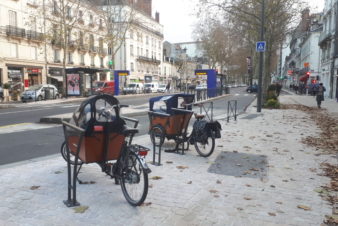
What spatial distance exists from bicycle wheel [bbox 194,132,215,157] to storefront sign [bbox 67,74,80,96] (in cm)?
2406

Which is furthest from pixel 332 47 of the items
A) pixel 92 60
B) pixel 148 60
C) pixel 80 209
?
pixel 148 60

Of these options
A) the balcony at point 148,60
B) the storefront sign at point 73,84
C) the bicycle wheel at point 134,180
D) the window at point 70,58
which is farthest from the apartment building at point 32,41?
the bicycle wheel at point 134,180

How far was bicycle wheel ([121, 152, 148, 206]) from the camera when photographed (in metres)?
3.68

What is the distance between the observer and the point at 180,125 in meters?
6.71

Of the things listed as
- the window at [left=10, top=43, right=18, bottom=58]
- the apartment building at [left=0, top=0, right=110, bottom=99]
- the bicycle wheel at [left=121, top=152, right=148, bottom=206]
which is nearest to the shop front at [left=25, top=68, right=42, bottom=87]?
the apartment building at [left=0, top=0, right=110, bottom=99]

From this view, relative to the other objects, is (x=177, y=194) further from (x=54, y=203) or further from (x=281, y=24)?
(x=281, y=24)

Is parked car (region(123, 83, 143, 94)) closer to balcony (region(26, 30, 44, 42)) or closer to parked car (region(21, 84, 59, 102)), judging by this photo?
balcony (region(26, 30, 44, 42))

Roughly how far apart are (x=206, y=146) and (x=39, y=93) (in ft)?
75.8

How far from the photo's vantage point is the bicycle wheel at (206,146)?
20.7 feet

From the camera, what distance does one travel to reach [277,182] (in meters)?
4.78

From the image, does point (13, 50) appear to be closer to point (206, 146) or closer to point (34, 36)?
point (34, 36)

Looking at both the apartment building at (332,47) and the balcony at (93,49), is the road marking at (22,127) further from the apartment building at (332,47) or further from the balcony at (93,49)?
the balcony at (93,49)

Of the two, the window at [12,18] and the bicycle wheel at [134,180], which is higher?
the window at [12,18]

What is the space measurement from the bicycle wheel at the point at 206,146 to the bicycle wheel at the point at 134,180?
2664 millimetres
